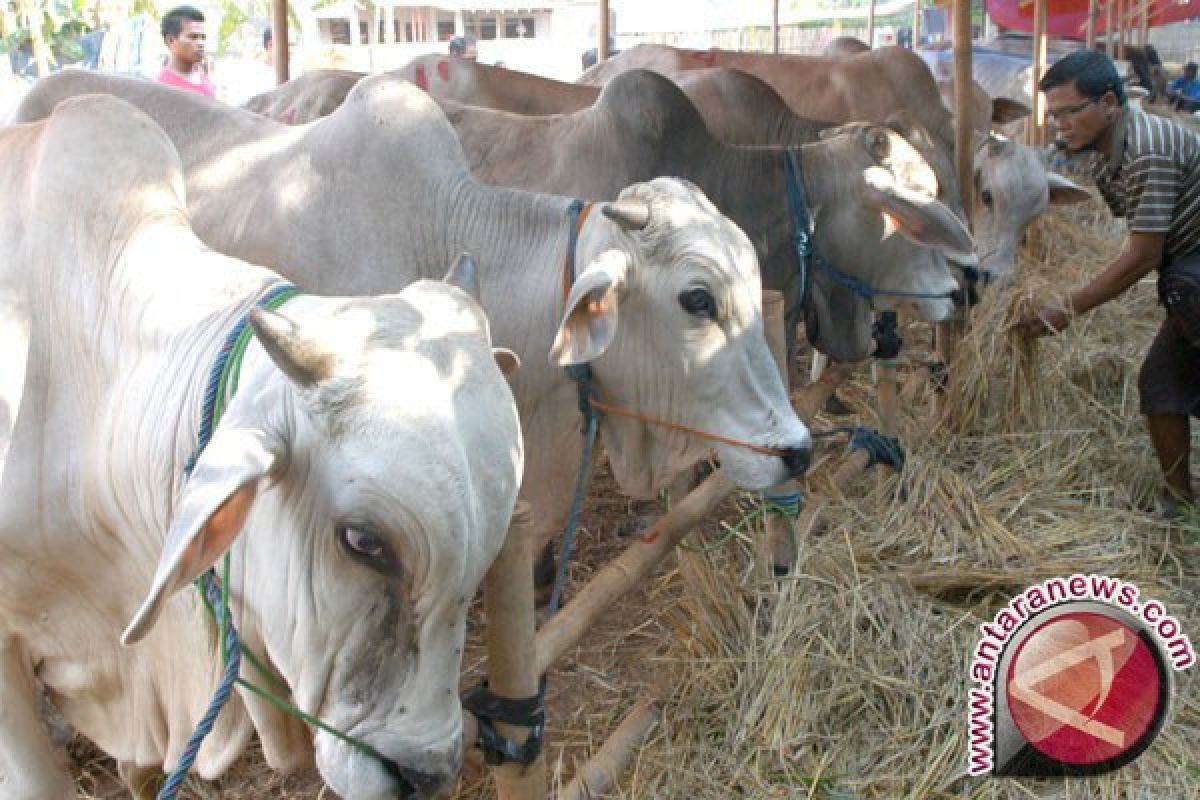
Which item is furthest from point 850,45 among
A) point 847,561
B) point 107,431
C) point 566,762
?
point 107,431

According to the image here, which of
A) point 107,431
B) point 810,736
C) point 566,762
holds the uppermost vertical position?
point 107,431

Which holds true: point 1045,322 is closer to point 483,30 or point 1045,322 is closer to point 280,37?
point 280,37

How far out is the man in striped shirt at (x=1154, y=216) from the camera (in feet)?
11.7

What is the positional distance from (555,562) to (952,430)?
1600 mm

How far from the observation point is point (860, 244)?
4152 mm

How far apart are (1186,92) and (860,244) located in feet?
53.5

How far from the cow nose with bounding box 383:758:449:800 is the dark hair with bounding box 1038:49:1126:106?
10.5 feet

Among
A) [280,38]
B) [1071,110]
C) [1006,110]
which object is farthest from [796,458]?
[1006,110]

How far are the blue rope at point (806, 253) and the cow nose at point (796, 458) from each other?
1.55 meters

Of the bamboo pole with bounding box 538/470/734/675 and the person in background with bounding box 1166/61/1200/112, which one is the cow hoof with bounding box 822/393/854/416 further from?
the person in background with bounding box 1166/61/1200/112

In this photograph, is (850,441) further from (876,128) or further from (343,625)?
(343,625)

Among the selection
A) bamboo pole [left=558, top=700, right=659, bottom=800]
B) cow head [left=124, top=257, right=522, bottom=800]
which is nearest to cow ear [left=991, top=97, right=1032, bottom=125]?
bamboo pole [left=558, top=700, right=659, bottom=800]

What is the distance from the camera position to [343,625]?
1.50 metres

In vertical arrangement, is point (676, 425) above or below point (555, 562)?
above
